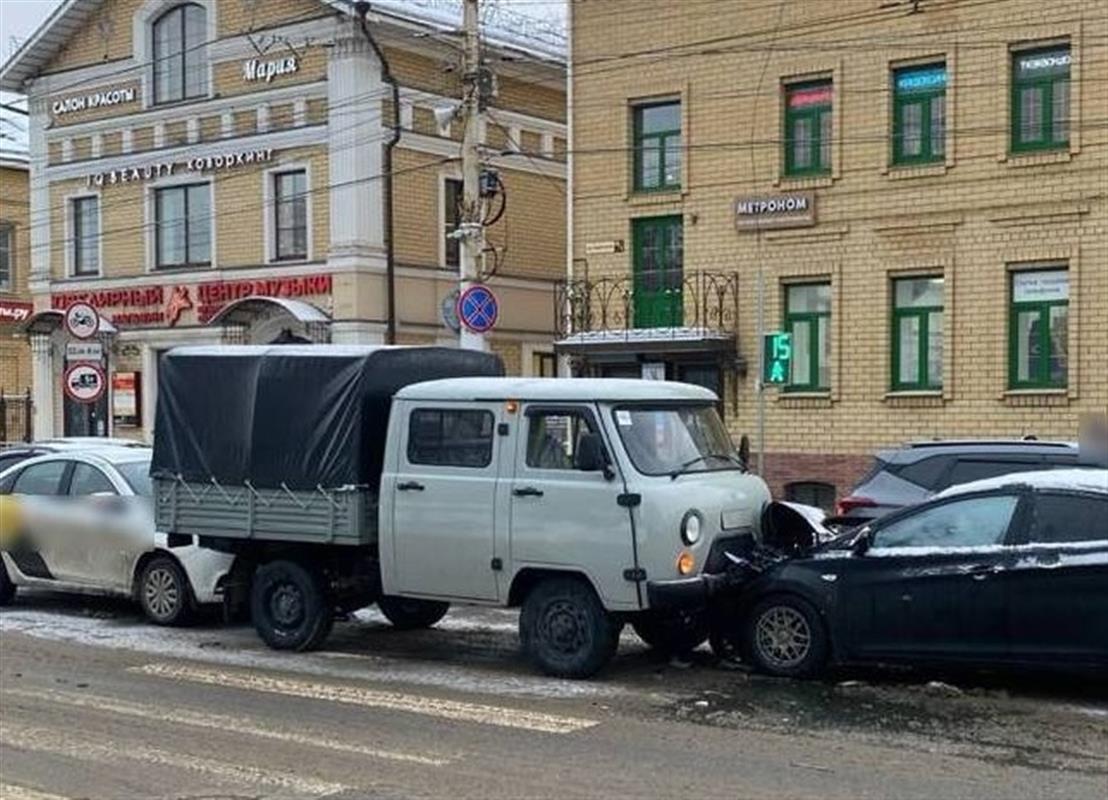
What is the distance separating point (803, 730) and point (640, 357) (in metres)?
15.7

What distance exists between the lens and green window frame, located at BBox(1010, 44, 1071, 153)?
2073cm

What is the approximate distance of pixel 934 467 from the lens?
520 inches

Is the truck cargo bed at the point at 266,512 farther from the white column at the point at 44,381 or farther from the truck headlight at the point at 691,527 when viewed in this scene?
the white column at the point at 44,381

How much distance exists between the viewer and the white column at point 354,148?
94.0ft

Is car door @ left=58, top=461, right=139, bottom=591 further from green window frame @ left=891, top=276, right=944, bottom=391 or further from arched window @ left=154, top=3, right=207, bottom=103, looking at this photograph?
arched window @ left=154, top=3, right=207, bottom=103

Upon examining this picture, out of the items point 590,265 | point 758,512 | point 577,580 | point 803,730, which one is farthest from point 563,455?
point 590,265

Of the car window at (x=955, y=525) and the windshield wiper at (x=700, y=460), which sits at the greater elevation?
the windshield wiper at (x=700, y=460)

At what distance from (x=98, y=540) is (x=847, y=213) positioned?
13.1 metres

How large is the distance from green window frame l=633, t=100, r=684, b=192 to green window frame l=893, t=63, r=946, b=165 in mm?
3656

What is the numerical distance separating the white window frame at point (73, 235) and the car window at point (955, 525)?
2644cm

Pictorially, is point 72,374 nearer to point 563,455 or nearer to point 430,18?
point 563,455

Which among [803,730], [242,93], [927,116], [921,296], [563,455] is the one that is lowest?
[803,730]

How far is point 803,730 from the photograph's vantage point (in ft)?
28.6

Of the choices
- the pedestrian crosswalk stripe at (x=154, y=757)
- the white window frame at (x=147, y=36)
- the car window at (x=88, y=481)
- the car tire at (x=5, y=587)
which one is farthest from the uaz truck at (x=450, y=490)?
the white window frame at (x=147, y=36)
